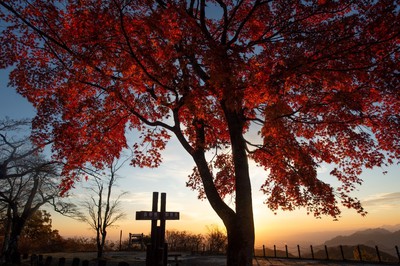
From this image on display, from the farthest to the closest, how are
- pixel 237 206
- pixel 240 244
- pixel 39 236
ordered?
pixel 39 236
pixel 237 206
pixel 240 244

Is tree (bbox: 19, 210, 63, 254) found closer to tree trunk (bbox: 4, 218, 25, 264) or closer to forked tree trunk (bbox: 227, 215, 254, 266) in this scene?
tree trunk (bbox: 4, 218, 25, 264)

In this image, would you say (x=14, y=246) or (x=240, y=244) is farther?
(x=14, y=246)

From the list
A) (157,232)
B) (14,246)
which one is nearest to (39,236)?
(14,246)

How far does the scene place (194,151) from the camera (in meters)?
9.54

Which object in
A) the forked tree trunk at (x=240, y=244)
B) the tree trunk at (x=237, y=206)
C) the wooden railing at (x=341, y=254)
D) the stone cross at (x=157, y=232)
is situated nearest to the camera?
the forked tree trunk at (x=240, y=244)

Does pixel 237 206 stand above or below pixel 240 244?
above

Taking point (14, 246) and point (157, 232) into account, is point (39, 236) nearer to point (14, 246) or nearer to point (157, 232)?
point (14, 246)

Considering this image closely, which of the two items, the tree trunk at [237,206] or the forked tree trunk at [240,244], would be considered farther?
the tree trunk at [237,206]

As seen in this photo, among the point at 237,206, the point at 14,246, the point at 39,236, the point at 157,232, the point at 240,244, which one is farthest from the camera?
the point at 39,236

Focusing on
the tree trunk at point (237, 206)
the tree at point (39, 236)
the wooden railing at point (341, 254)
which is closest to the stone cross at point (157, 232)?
the tree trunk at point (237, 206)

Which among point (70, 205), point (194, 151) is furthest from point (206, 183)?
→ point (70, 205)

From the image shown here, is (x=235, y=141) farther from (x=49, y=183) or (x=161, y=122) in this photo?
(x=49, y=183)

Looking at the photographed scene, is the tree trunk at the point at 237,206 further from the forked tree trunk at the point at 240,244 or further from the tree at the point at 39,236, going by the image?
the tree at the point at 39,236

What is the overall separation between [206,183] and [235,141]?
176 cm
